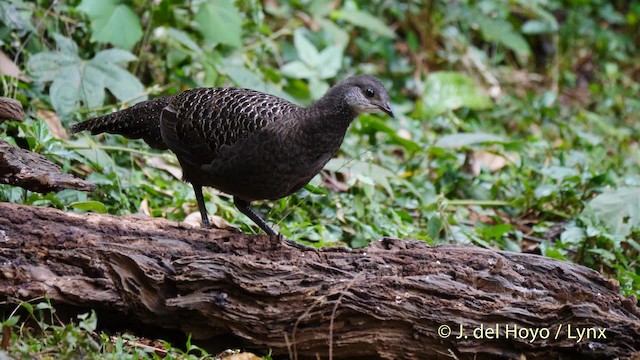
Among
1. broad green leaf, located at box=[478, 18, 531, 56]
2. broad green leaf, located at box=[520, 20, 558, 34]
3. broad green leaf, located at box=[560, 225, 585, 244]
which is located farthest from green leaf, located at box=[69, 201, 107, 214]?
broad green leaf, located at box=[520, 20, 558, 34]

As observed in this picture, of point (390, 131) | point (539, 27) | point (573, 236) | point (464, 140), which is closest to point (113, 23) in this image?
point (390, 131)

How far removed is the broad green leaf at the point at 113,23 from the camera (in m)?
5.84

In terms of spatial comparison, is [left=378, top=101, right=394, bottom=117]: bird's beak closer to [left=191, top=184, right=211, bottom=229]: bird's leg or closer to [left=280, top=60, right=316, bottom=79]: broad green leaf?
[left=191, top=184, right=211, bottom=229]: bird's leg

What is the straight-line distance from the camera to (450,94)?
8.12 metres

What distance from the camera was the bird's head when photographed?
447 centimetres

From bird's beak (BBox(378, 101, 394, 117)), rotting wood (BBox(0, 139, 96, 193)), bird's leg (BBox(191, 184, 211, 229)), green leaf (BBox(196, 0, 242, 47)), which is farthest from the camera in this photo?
green leaf (BBox(196, 0, 242, 47))

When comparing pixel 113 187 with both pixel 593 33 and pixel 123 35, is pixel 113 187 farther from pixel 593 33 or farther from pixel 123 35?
pixel 593 33

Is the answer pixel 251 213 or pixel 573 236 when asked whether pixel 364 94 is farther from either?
pixel 573 236

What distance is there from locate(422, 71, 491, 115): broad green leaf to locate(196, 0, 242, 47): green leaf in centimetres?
240

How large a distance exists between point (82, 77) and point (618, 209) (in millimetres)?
3747

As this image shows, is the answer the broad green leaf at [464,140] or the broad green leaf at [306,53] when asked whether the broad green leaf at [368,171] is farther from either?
the broad green leaf at [306,53]

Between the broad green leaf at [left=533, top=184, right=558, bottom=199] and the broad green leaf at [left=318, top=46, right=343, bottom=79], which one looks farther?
the broad green leaf at [left=318, top=46, right=343, bottom=79]

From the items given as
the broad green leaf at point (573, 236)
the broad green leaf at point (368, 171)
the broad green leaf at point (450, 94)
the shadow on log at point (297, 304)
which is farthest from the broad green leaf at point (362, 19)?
the shadow on log at point (297, 304)

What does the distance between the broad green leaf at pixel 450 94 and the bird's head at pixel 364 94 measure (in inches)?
132
